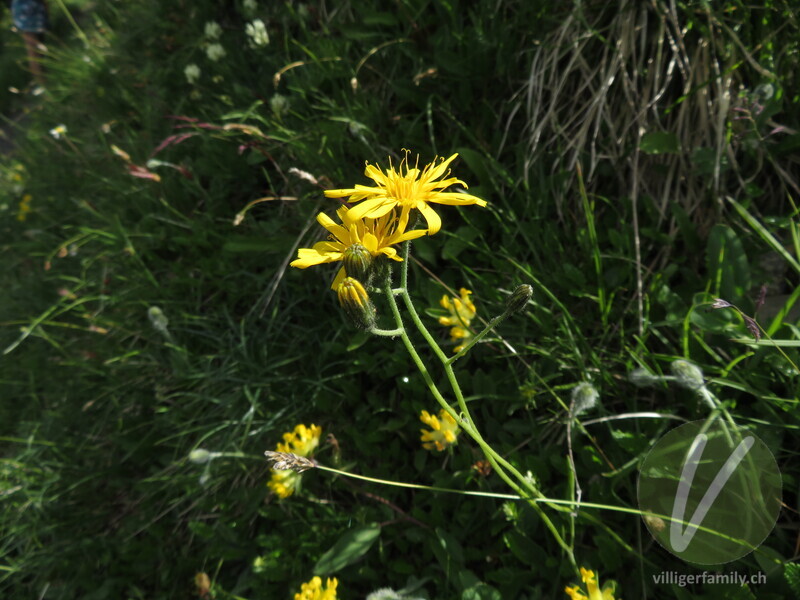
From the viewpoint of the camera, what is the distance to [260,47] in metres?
2.62

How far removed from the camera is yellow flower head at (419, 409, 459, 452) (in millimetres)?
1623

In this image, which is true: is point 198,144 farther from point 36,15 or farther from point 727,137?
point 36,15

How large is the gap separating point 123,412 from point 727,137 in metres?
2.43

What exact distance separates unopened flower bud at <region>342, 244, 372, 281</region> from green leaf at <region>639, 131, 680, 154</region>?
3.88 feet

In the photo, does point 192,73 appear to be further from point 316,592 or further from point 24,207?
point 316,592

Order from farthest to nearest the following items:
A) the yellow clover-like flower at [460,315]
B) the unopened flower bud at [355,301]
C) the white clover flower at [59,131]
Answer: the white clover flower at [59,131], the yellow clover-like flower at [460,315], the unopened flower bud at [355,301]

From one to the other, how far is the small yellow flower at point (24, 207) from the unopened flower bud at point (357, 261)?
3378 mm

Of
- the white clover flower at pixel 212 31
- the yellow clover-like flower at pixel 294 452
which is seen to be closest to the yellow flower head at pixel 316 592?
the yellow clover-like flower at pixel 294 452

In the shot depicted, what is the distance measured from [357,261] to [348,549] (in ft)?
3.37

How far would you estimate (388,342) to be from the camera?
2004 millimetres

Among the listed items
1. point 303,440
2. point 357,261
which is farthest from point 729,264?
point 303,440

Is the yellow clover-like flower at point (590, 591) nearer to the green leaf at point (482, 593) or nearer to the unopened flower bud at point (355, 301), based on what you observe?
the green leaf at point (482, 593)

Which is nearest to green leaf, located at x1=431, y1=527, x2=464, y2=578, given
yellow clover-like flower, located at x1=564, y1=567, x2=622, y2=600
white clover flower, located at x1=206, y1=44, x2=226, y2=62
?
yellow clover-like flower, located at x1=564, y1=567, x2=622, y2=600

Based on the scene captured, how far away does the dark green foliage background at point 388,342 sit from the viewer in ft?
5.24
